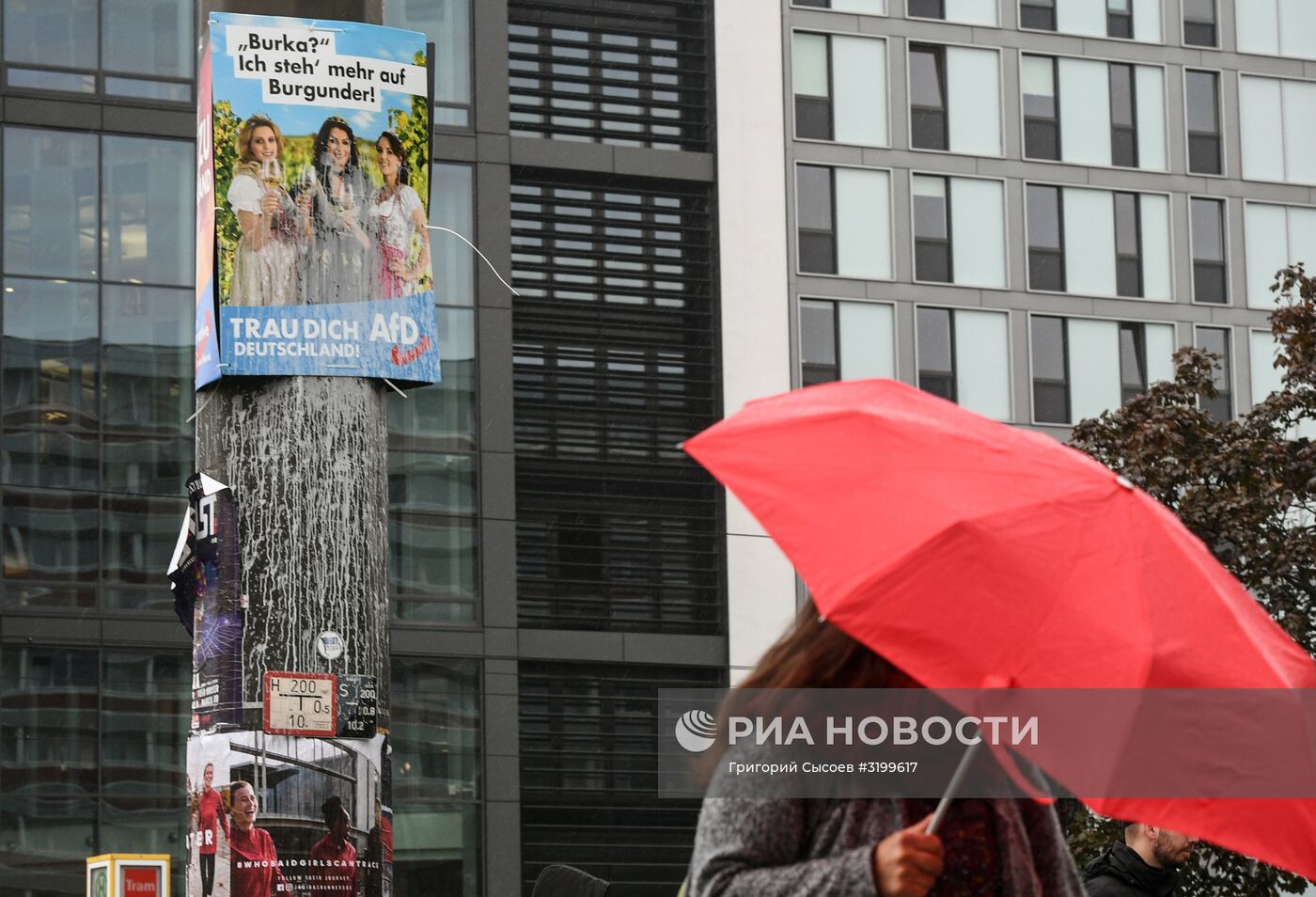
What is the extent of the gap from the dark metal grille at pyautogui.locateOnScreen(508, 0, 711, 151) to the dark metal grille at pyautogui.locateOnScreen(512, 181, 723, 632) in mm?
849

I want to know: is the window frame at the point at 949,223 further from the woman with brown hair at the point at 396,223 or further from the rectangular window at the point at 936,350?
the woman with brown hair at the point at 396,223

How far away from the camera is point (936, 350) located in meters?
33.3

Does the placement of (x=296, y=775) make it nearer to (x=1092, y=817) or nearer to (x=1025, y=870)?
(x=1025, y=870)

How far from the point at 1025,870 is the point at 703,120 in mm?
28676

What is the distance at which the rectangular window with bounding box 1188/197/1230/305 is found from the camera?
34.6m

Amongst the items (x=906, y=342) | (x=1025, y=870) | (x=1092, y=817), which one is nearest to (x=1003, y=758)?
(x=1025, y=870)

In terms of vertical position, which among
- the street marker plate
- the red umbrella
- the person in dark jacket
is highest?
the red umbrella

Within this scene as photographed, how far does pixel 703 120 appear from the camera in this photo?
31484 mm

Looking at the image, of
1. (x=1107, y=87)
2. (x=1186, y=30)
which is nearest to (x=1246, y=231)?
(x=1107, y=87)

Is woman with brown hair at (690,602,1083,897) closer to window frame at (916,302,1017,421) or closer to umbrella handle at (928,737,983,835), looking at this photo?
umbrella handle at (928,737,983,835)

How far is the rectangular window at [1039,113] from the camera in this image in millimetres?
34250

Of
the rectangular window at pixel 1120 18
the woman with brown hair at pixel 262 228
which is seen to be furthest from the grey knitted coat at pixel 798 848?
the rectangular window at pixel 1120 18

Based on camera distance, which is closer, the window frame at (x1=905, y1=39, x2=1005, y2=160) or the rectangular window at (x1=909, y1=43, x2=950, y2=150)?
the window frame at (x1=905, y1=39, x2=1005, y2=160)

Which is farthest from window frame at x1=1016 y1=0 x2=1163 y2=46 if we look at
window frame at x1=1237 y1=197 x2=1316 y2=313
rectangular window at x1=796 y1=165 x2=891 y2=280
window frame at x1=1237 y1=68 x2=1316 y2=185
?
rectangular window at x1=796 y1=165 x2=891 y2=280
